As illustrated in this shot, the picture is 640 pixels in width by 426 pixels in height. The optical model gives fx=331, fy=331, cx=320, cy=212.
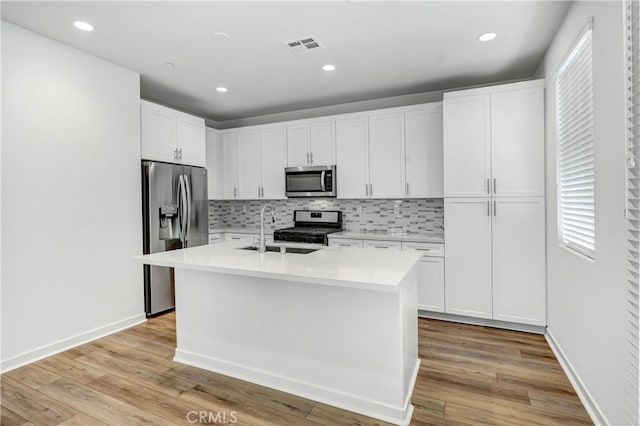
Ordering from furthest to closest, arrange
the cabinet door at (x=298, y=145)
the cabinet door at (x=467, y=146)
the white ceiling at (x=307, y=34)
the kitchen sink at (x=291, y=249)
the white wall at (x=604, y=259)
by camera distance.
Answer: the cabinet door at (x=298, y=145)
the cabinet door at (x=467, y=146)
the kitchen sink at (x=291, y=249)
the white ceiling at (x=307, y=34)
the white wall at (x=604, y=259)

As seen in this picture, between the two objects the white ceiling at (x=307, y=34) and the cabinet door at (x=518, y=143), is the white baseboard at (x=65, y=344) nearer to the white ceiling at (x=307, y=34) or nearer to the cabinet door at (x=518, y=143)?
the white ceiling at (x=307, y=34)

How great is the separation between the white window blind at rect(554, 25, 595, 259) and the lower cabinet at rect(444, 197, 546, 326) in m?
0.48

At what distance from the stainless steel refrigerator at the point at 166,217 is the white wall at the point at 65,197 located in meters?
0.10

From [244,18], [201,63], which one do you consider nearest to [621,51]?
[244,18]

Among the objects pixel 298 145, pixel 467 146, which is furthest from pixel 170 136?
pixel 467 146

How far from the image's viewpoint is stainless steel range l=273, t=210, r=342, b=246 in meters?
4.24

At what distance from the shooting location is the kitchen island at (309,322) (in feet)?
6.40

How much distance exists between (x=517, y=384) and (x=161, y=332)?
3.15m

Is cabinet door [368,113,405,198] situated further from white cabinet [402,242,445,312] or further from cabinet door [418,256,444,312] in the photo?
cabinet door [418,256,444,312]

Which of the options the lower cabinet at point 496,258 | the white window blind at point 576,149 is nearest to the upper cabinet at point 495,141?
the lower cabinet at point 496,258

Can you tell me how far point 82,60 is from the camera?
3.05 m

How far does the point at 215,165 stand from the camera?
513 centimetres

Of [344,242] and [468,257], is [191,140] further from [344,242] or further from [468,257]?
[468,257]

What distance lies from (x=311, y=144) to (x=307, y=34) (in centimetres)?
189
